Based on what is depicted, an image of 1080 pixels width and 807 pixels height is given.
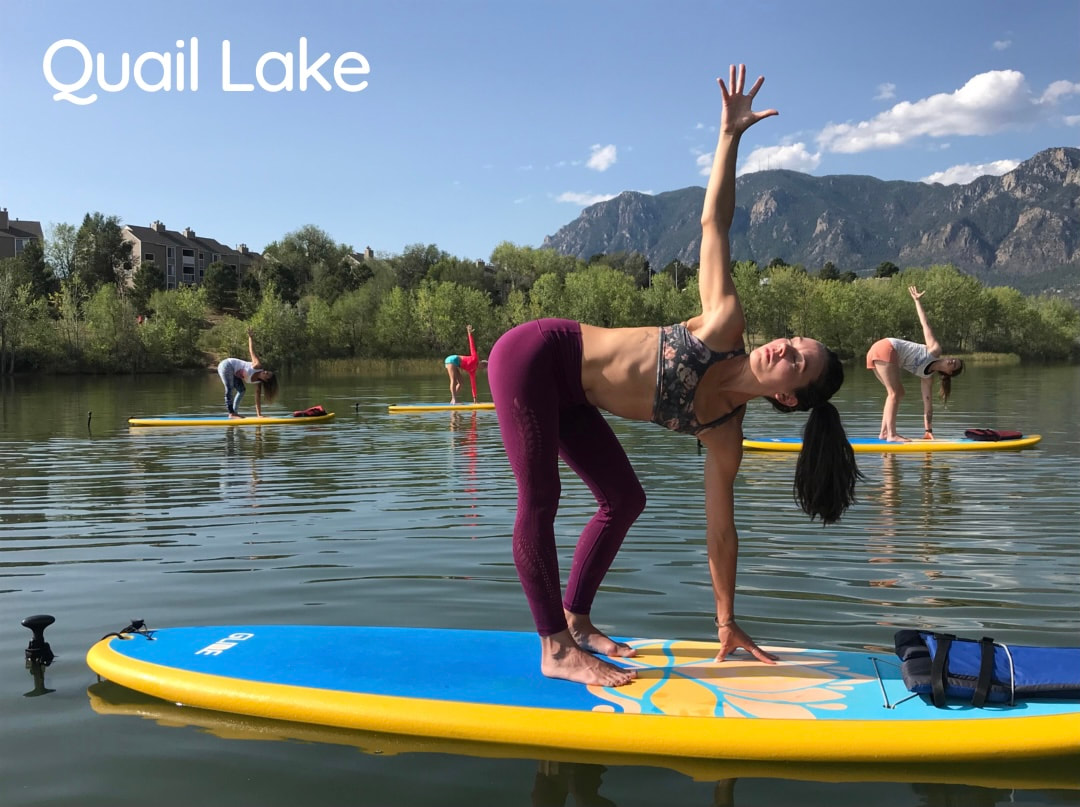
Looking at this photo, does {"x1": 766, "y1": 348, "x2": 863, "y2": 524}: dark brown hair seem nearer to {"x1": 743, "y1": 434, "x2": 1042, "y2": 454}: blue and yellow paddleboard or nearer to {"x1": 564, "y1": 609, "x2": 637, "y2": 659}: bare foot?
{"x1": 564, "y1": 609, "x2": 637, "y2": 659}: bare foot

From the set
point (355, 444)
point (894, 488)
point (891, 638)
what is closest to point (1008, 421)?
point (894, 488)

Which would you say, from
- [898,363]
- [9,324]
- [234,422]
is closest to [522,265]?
[9,324]

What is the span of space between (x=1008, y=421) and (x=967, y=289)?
82.4 m

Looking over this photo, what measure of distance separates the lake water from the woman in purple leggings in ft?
2.60

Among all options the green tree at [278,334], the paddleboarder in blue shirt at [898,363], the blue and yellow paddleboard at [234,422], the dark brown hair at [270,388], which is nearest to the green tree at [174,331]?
the green tree at [278,334]

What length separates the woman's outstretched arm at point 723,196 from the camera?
388cm

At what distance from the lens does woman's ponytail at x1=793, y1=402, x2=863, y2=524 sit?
3.97m

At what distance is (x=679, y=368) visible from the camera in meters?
3.77

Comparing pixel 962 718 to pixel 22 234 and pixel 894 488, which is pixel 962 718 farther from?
pixel 22 234

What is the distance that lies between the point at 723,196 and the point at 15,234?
10876cm

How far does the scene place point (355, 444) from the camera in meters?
15.5

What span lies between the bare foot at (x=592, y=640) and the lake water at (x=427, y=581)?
81 centimetres

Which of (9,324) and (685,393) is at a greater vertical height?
(9,324)

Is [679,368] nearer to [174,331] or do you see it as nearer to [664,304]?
[174,331]
